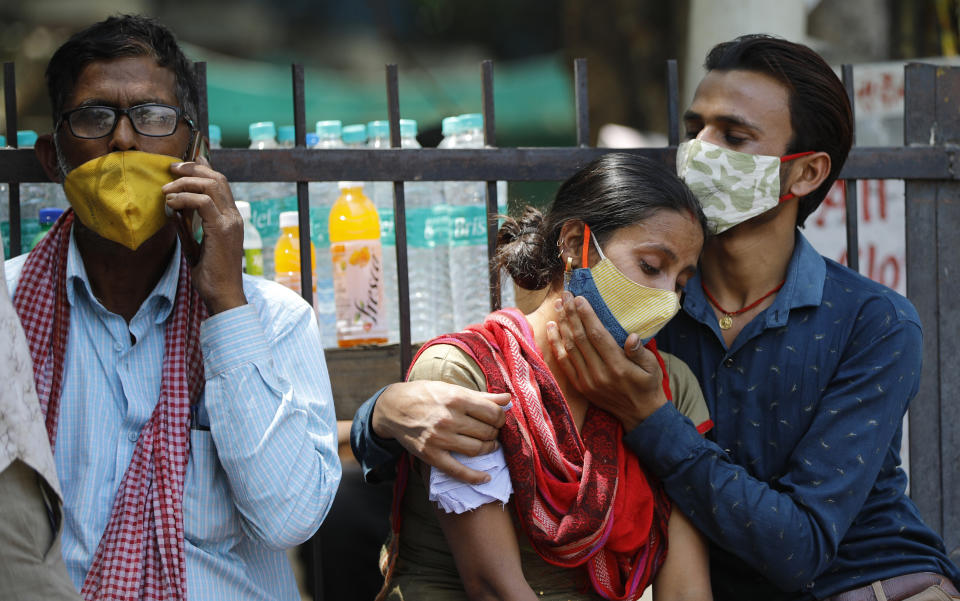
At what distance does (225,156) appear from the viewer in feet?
8.51

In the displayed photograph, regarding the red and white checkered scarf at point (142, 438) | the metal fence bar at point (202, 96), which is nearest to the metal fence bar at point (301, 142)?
the metal fence bar at point (202, 96)

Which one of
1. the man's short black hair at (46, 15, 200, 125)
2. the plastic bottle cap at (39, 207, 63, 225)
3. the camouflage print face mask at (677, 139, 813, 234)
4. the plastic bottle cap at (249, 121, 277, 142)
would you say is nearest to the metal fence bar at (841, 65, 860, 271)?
the camouflage print face mask at (677, 139, 813, 234)

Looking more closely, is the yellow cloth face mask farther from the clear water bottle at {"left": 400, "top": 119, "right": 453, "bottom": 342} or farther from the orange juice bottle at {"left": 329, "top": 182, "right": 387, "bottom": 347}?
the clear water bottle at {"left": 400, "top": 119, "right": 453, "bottom": 342}

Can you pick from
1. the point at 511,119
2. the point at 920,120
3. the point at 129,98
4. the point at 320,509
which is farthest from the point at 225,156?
the point at 511,119

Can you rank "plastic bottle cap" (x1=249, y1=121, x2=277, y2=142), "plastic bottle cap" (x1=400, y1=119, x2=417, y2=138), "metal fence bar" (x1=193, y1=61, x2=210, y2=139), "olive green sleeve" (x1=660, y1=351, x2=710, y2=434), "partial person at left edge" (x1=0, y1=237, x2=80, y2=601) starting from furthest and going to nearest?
"plastic bottle cap" (x1=249, y1=121, x2=277, y2=142), "plastic bottle cap" (x1=400, y1=119, x2=417, y2=138), "metal fence bar" (x1=193, y1=61, x2=210, y2=139), "olive green sleeve" (x1=660, y1=351, x2=710, y2=434), "partial person at left edge" (x1=0, y1=237, x2=80, y2=601)

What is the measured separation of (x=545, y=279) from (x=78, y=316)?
107 cm

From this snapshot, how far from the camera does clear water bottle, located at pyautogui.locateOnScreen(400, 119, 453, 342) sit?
338 cm

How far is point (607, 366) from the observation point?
228cm

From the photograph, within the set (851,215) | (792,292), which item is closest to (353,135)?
(792,292)

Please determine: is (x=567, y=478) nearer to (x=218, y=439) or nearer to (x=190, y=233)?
(x=218, y=439)

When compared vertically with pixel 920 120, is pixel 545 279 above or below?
below

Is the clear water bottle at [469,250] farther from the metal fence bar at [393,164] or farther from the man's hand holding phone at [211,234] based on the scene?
the man's hand holding phone at [211,234]

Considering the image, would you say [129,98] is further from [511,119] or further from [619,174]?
[511,119]

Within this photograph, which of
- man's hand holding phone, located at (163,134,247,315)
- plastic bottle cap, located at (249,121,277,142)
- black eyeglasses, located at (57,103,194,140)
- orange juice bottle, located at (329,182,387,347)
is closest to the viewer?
man's hand holding phone, located at (163,134,247,315)
